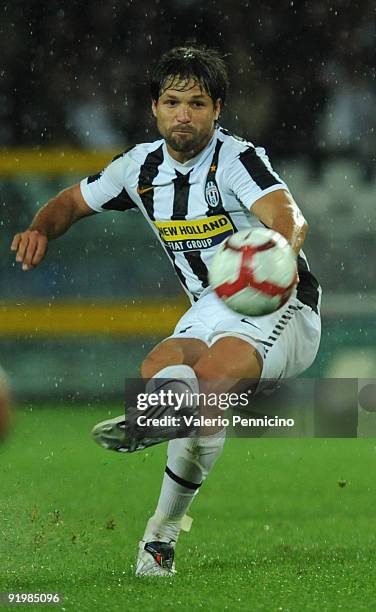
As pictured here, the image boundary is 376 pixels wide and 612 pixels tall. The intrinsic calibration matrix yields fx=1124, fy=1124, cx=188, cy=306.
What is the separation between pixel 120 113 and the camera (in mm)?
5785

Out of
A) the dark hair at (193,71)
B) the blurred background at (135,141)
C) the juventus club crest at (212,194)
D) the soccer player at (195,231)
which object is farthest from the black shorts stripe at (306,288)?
the blurred background at (135,141)

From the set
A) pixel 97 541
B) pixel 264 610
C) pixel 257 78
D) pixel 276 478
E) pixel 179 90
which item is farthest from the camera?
pixel 257 78

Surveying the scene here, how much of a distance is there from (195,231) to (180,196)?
0.12m

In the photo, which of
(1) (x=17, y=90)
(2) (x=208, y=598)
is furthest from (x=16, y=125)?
(2) (x=208, y=598)

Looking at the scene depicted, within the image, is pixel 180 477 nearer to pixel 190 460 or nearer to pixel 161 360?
pixel 190 460

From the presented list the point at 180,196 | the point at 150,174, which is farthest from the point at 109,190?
the point at 180,196

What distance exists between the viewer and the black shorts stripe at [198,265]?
3.24m

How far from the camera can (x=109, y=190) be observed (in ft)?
11.2

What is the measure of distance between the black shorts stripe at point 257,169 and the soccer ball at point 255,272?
0.38 metres

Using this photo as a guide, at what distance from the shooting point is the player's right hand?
3.15 m

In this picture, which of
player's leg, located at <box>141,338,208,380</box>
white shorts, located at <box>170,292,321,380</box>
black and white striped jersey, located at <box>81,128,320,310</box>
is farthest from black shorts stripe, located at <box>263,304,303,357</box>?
black and white striped jersey, located at <box>81,128,320,310</box>

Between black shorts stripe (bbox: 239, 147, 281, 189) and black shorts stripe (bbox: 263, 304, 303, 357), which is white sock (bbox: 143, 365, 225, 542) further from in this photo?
black shorts stripe (bbox: 239, 147, 281, 189)

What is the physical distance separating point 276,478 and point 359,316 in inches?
62.3

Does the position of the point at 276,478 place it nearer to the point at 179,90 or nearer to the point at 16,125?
the point at 179,90
